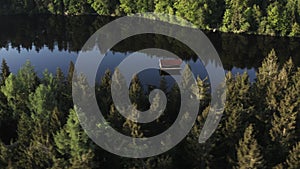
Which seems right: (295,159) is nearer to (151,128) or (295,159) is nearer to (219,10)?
(151,128)

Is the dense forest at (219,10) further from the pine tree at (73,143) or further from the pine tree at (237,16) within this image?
the pine tree at (73,143)

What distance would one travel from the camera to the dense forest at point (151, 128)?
39375 mm

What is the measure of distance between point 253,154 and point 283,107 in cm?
1033

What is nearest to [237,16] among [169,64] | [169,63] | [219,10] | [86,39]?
[219,10]

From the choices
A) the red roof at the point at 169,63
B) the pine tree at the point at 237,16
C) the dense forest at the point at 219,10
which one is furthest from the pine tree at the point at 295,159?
the pine tree at the point at 237,16

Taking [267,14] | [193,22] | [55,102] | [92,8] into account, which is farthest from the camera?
[92,8]

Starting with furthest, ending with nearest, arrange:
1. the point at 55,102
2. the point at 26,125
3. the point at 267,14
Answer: the point at 267,14
the point at 55,102
the point at 26,125

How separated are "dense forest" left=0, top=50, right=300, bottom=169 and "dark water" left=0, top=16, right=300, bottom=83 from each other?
2928cm

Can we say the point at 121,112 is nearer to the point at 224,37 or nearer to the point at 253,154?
the point at 253,154

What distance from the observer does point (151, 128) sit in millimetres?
44594

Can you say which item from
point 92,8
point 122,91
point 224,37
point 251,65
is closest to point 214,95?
point 122,91

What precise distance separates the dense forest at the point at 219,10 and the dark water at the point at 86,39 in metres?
3.33

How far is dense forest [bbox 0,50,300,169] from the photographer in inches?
1550

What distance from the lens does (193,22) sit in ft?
365
